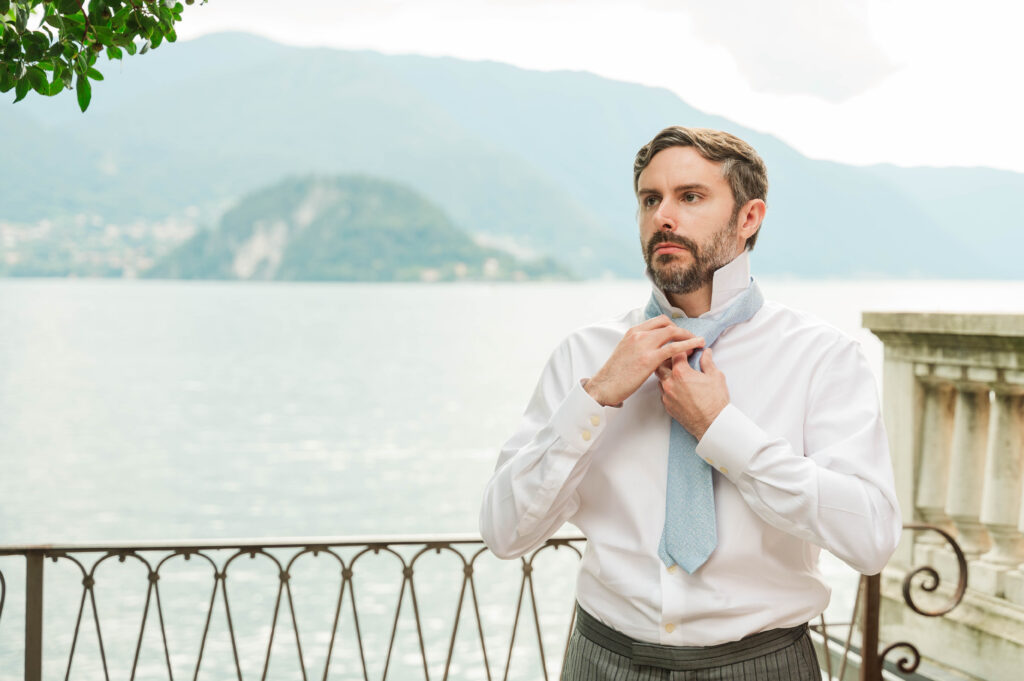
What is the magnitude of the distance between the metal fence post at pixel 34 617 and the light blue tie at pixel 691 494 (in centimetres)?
228

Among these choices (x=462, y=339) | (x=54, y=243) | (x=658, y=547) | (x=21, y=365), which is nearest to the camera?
(x=658, y=547)

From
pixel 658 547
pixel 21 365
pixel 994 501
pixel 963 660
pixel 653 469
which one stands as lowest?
pixel 21 365

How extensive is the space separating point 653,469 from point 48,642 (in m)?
25.5

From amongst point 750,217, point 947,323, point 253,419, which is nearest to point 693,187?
point 750,217

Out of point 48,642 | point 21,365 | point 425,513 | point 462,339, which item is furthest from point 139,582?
point 462,339

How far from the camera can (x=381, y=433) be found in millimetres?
55156

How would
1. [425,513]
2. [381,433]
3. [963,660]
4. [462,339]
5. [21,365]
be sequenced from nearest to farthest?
[963,660], [425,513], [381,433], [21,365], [462,339]

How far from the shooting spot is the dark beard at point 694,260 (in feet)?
6.46

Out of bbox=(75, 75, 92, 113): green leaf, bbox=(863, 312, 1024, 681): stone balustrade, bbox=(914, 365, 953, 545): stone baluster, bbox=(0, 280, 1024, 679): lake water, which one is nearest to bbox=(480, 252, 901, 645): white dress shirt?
bbox=(75, 75, 92, 113): green leaf

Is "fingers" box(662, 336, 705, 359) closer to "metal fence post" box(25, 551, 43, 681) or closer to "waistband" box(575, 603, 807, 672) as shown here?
"waistband" box(575, 603, 807, 672)

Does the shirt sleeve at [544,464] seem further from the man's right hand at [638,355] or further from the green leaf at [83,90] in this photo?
the green leaf at [83,90]

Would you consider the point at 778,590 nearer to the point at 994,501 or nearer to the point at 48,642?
the point at 994,501

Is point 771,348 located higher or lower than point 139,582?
higher

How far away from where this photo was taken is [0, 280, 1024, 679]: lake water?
122 feet
